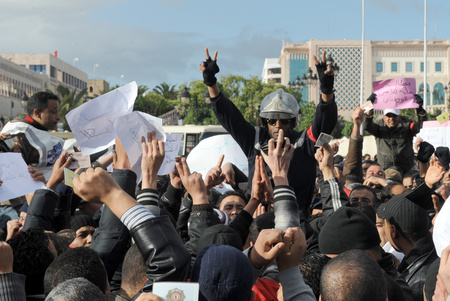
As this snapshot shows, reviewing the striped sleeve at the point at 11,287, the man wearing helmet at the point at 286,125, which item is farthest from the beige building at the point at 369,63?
the striped sleeve at the point at 11,287

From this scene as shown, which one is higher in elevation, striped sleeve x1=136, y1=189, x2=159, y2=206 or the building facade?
the building facade

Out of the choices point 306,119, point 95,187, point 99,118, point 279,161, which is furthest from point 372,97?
point 306,119

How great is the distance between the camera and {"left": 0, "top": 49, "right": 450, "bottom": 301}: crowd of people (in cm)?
253

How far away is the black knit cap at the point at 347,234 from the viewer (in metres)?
3.54

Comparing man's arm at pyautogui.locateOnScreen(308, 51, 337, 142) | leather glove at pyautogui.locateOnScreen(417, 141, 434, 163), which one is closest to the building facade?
leather glove at pyautogui.locateOnScreen(417, 141, 434, 163)

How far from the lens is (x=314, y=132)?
4.73 m

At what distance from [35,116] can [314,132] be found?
9.93ft

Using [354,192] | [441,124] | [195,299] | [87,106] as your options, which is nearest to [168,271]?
[195,299]

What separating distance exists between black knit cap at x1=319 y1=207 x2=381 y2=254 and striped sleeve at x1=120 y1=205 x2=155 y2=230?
1373 millimetres

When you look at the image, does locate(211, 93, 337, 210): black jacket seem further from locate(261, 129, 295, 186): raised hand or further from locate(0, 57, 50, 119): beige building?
locate(0, 57, 50, 119): beige building

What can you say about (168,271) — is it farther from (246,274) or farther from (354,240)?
(354,240)

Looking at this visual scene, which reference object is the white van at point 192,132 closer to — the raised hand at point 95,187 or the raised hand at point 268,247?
the raised hand at point 268,247

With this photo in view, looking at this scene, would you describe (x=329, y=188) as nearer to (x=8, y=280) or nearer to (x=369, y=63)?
(x=8, y=280)

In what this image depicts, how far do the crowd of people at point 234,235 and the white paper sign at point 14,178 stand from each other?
0.37 feet
